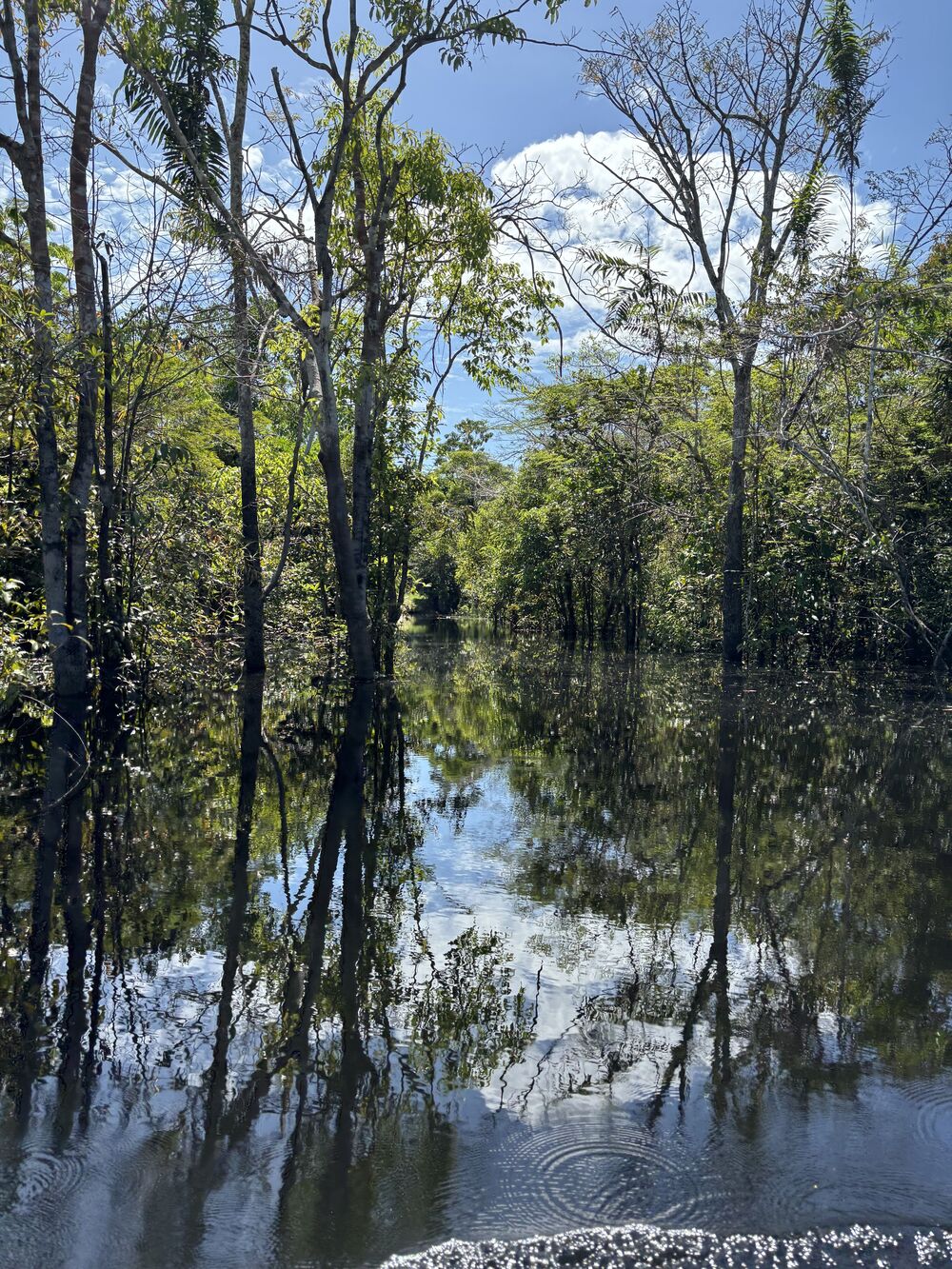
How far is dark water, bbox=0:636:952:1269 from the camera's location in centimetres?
244

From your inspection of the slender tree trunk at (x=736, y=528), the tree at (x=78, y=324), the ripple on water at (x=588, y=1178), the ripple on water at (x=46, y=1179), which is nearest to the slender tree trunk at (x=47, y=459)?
the tree at (x=78, y=324)

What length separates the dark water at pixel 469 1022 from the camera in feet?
7.99

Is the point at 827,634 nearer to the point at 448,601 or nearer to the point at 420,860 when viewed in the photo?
the point at 420,860

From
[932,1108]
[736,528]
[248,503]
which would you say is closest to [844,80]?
[736,528]

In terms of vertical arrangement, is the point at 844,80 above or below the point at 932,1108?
above

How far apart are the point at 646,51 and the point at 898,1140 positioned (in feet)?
65.1

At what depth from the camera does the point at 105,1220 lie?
2.37m

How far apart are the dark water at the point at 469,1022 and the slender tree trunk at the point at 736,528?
36.7ft

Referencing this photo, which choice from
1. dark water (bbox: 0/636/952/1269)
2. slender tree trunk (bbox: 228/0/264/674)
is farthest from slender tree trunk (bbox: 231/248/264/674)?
dark water (bbox: 0/636/952/1269)

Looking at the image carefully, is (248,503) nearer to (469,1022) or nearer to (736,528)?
(736,528)

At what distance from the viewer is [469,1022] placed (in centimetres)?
346

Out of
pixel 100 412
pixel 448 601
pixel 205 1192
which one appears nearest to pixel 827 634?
pixel 100 412

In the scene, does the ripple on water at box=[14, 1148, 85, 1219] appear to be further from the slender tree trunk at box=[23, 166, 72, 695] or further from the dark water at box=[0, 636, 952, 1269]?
the slender tree trunk at box=[23, 166, 72, 695]

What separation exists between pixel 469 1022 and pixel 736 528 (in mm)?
16055
